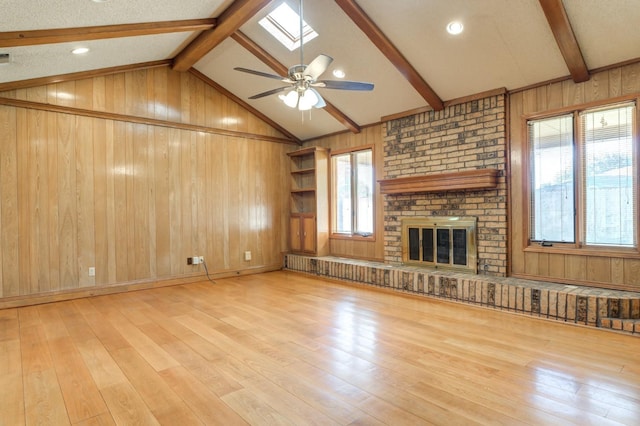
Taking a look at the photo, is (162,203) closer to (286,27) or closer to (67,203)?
(67,203)

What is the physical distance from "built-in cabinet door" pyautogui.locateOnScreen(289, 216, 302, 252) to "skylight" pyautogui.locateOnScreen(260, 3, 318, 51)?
327 centimetres

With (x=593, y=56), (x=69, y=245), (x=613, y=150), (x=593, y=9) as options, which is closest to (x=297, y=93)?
(x=593, y=9)

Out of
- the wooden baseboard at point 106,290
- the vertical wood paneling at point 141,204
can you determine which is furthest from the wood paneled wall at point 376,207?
the vertical wood paneling at point 141,204

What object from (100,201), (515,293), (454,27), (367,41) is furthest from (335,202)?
(100,201)

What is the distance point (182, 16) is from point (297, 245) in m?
4.32

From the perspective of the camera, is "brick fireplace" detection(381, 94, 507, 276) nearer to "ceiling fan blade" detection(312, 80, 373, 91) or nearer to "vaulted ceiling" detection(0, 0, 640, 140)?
"vaulted ceiling" detection(0, 0, 640, 140)

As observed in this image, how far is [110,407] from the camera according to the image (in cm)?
214

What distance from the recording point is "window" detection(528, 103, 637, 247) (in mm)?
3729

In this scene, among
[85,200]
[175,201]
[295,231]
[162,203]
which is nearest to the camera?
[85,200]

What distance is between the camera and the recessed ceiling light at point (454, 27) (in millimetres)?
3686

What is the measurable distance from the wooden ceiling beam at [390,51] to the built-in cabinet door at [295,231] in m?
3.30

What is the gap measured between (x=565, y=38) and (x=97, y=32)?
4574 millimetres

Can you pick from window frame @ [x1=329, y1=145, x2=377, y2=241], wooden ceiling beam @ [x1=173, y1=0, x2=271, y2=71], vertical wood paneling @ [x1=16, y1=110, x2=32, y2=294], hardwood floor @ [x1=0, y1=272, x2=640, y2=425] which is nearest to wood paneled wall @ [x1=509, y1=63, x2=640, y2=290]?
hardwood floor @ [x1=0, y1=272, x2=640, y2=425]

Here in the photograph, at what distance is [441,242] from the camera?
5074 millimetres
